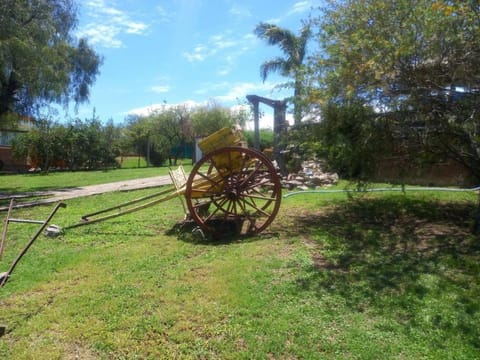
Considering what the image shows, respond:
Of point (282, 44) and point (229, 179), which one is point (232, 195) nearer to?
point (229, 179)

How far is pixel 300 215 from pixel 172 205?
314 cm

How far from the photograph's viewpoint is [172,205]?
28.6 feet

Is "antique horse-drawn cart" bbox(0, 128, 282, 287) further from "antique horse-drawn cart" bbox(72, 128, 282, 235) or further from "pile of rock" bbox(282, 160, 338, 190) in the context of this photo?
"pile of rock" bbox(282, 160, 338, 190)

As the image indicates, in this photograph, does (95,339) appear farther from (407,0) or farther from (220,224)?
(407,0)

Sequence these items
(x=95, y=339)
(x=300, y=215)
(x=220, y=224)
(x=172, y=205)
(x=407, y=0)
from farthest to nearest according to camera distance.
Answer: (x=172, y=205)
(x=300, y=215)
(x=220, y=224)
(x=407, y=0)
(x=95, y=339)

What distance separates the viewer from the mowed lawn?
117 inches

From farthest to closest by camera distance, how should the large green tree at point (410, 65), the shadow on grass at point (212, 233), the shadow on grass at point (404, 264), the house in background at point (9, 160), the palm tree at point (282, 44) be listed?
the house in background at point (9, 160) < the palm tree at point (282, 44) < the shadow on grass at point (212, 233) < the large green tree at point (410, 65) < the shadow on grass at point (404, 264)

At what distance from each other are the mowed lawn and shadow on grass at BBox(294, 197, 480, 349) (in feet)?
0.06

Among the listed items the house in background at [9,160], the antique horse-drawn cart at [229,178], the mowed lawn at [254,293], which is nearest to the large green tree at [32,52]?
the mowed lawn at [254,293]

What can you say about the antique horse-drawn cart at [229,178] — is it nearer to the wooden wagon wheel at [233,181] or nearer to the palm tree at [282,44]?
the wooden wagon wheel at [233,181]

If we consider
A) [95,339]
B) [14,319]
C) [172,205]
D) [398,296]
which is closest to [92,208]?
[172,205]

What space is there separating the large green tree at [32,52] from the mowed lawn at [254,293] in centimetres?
762

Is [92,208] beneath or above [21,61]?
beneath

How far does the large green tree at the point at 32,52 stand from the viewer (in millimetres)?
11266
